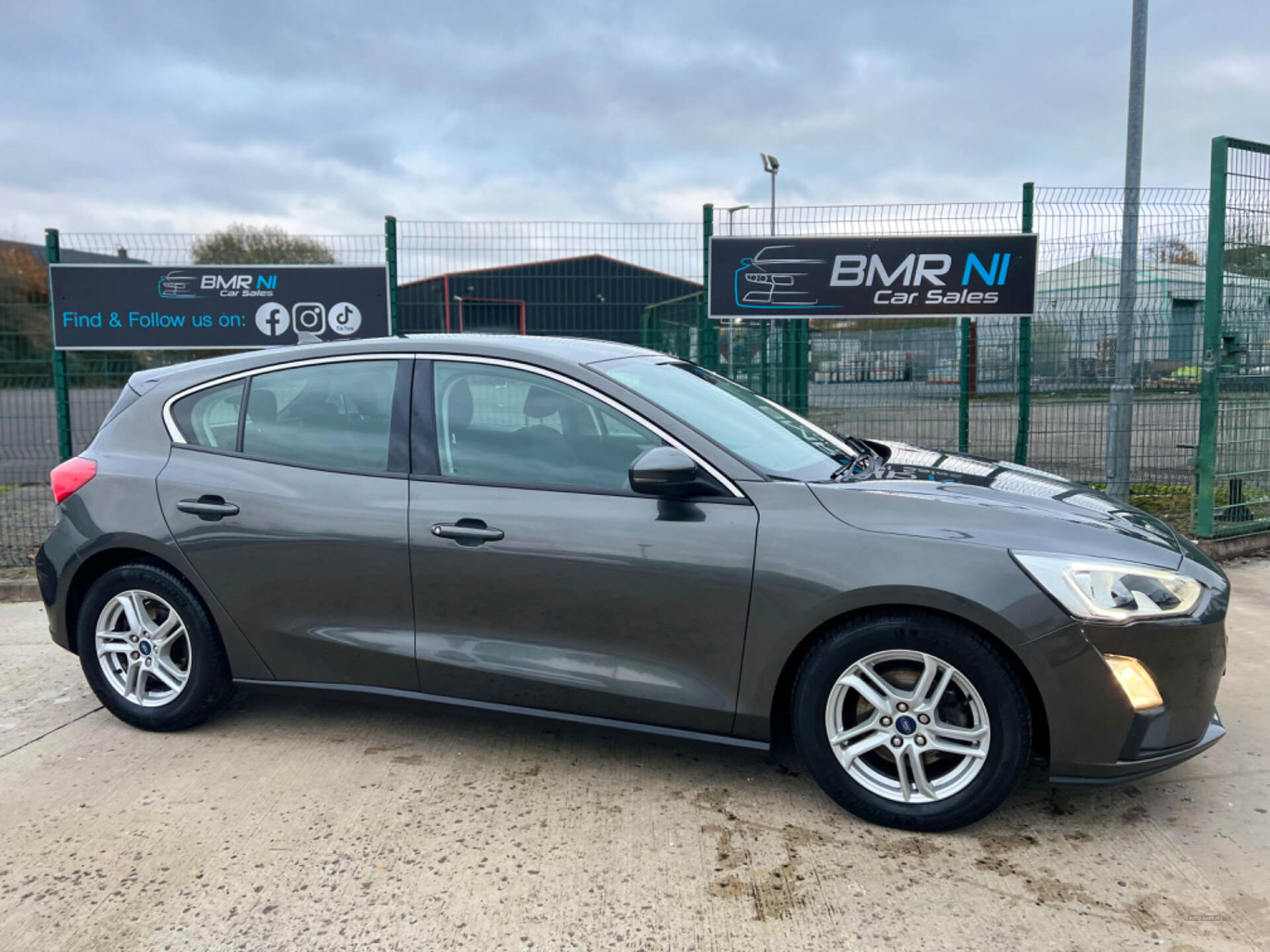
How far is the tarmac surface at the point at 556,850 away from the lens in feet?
8.55

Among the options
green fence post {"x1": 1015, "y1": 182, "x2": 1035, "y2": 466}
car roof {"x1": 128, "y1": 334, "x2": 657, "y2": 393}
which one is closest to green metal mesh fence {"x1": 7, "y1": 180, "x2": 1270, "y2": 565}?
green fence post {"x1": 1015, "y1": 182, "x2": 1035, "y2": 466}

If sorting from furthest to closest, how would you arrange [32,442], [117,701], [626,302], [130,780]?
[32,442] → [626,302] → [117,701] → [130,780]

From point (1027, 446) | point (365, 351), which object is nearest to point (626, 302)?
point (1027, 446)

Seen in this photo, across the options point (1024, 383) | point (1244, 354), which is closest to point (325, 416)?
point (1024, 383)

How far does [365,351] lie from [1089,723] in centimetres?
285

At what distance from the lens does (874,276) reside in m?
7.54

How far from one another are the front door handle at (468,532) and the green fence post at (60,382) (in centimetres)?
588

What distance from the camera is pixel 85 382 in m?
8.06

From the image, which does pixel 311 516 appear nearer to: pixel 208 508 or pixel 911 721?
pixel 208 508

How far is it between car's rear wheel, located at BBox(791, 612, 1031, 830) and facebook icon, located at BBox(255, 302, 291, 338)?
6.11m

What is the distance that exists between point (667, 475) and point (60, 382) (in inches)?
268

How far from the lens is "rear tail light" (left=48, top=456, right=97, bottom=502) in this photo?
3965 millimetres

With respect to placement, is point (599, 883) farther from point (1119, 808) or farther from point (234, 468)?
point (234, 468)

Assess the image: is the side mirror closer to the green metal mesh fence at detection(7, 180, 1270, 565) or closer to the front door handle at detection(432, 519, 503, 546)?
the front door handle at detection(432, 519, 503, 546)
